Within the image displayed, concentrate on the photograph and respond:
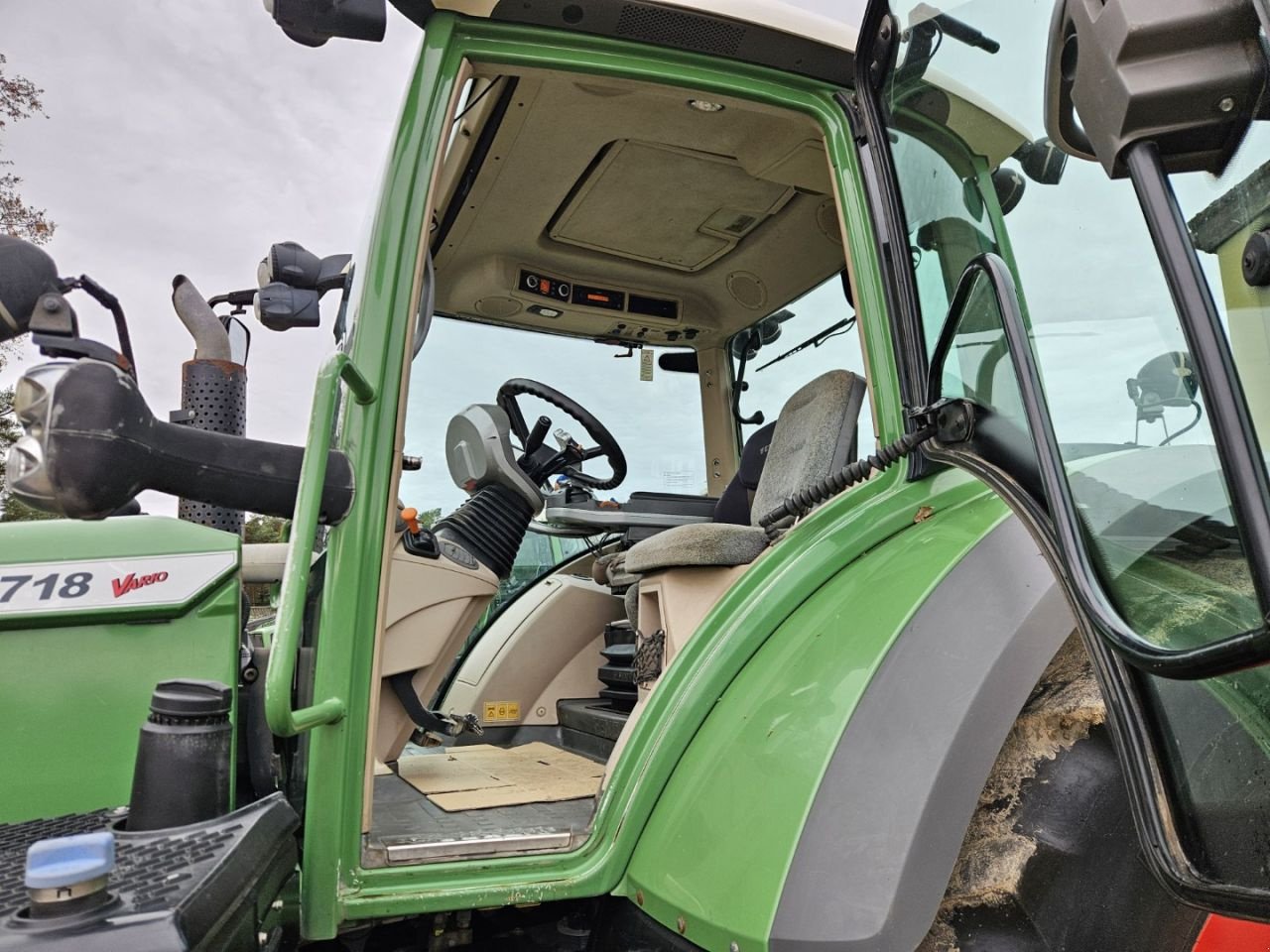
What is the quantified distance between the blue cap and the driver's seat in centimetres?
119

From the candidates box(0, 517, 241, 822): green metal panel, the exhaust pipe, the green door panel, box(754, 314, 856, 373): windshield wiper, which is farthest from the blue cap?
box(754, 314, 856, 373): windshield wiper

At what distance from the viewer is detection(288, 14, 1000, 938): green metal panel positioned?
52.6 inches

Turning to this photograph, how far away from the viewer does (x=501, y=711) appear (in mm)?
2957

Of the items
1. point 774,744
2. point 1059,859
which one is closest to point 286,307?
point 774,744

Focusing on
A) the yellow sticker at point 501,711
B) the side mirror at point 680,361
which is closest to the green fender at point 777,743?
the yellow sticker at point 501,711

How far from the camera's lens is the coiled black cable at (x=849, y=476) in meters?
1.46

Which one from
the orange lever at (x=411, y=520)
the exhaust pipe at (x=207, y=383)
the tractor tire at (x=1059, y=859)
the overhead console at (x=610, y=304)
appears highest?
the overhead console at (x=610, y=304)

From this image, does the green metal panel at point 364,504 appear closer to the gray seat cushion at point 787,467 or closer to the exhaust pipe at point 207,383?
the exhaust pipe at point 207,383

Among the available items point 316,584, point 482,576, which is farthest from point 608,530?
point 316,584

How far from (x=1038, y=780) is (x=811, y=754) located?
0.94 ft

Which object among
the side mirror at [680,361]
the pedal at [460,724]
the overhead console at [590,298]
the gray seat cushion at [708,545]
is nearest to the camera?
the gray seat cushion at [708,545]

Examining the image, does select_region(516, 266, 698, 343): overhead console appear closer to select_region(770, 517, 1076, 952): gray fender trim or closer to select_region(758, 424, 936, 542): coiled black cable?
select_region(758, 424, 936, 542): coiled black cable

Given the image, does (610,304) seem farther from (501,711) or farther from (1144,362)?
(1144,362)

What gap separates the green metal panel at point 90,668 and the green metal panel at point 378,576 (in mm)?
228
